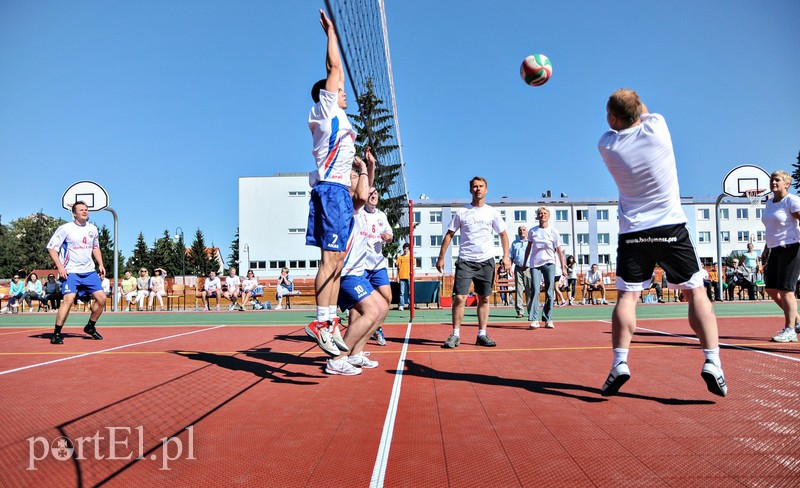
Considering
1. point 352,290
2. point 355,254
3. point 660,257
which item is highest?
point 355,254

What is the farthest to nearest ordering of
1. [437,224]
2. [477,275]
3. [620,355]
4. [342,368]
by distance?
1. [437,224]
2. [477,275]
3. [342,368]
4. [620,355]

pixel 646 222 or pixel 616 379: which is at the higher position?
pixel 646 222

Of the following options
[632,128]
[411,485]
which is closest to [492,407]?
[411,485]

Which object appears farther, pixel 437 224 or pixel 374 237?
pixel 437 224

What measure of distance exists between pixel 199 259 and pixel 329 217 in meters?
92.6

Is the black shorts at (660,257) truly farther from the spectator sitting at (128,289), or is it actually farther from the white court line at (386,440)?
the spectator sitting at (128,289)

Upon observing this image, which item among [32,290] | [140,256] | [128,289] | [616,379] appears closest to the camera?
[616,379]

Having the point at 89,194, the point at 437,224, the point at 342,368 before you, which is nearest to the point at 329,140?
the point at 342,368

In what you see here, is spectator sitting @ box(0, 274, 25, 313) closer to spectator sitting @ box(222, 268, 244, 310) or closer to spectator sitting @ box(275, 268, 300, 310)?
spectator sitting @ box(222, 268, 244, 310)

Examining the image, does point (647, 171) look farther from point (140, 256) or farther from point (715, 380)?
point (140, 256)

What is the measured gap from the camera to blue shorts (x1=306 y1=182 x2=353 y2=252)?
Answer: 4.53 meters

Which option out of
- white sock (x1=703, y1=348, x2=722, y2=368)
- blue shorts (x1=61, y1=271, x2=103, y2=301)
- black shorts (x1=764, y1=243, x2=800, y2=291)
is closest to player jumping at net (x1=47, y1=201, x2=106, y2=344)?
blue shorts (x1=61, y1=271, x2=103, y2=301)

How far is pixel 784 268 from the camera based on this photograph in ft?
22.0

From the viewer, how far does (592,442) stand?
107 inches
